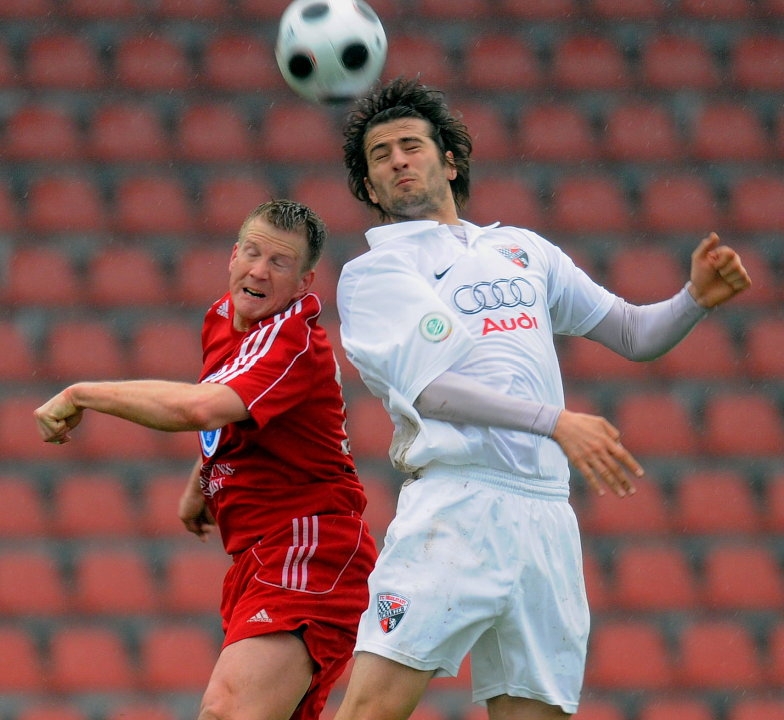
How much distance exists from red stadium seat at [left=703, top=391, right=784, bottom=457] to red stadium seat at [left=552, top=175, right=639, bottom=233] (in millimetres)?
1010

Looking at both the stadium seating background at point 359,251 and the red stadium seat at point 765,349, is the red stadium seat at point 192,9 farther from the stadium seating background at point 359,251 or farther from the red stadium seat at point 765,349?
the red stadium seat at point 765,349

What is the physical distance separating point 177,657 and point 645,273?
9.26ft

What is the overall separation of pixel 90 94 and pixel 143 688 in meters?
3.02

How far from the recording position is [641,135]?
6.86 metres

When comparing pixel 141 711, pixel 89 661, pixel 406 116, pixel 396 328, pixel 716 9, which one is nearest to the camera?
pixel 396 328

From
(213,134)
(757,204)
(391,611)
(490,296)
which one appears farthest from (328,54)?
(757,204)

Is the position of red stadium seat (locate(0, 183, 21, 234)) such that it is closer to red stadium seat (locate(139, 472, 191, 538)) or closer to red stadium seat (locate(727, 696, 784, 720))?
red stadium seat (locate(139, 472, 191, 538))

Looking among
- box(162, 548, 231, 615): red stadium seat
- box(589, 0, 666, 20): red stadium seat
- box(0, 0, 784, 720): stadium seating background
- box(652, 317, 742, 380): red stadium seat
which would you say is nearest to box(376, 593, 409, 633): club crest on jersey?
box(0, 0, 784, 720): stadium seating background

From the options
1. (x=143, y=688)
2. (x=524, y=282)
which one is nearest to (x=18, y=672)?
(x=143, y=688)

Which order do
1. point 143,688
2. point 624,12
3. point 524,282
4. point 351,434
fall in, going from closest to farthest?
point 524,282 < point 143,688 < point 351,434 < point 624,12

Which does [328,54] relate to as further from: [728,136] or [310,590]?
[728,136]

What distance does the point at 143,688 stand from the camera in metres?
5.43

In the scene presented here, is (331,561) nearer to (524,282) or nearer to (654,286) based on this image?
(524,282)

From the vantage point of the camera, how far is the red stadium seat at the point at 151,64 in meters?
Answer: 6.84
